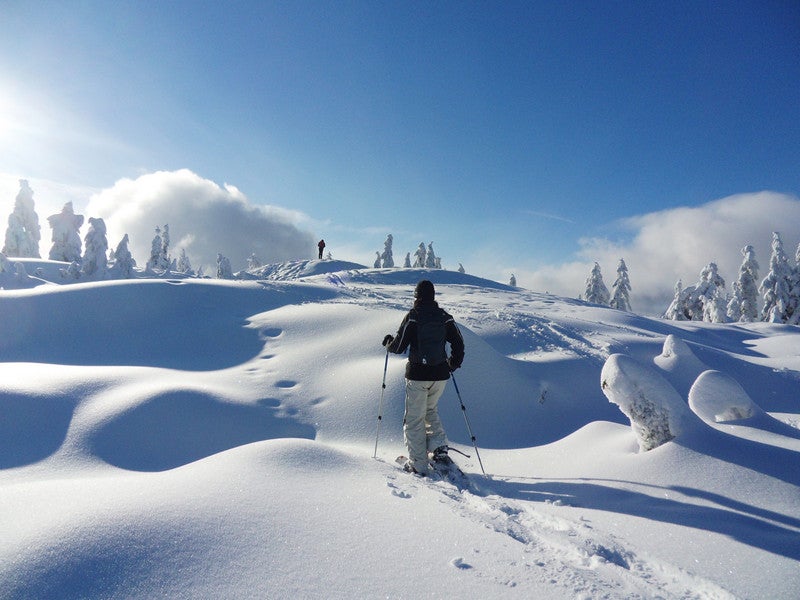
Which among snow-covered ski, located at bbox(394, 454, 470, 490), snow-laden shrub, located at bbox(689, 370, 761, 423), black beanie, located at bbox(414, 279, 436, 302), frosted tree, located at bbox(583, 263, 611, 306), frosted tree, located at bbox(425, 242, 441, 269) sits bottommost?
snow-covered ski, located at bbox(394, 454, 470, 490)

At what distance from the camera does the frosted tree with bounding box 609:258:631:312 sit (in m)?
48.8

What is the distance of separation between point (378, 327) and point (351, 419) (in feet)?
12.7

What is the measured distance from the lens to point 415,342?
236 inches

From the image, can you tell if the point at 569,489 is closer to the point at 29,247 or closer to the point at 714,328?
the point at 714,328

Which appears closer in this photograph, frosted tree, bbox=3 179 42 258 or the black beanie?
the black beanie

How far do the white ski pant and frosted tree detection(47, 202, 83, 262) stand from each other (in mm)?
A: 51945

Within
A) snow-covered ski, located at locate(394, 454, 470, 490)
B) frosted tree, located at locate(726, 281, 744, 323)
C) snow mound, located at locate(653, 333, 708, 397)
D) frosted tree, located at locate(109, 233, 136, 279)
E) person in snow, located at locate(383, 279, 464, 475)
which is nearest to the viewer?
snow-covered ski, located at locate(394, 454, 470, 490)

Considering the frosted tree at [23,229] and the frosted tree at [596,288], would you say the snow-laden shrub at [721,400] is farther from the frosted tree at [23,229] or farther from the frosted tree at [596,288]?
the frosted tree at [23,229]

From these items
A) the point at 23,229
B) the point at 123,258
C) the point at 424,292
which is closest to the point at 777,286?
the point at 424,292

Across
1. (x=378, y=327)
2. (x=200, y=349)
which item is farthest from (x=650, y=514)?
(x=200, y=349)

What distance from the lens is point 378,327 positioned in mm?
11273

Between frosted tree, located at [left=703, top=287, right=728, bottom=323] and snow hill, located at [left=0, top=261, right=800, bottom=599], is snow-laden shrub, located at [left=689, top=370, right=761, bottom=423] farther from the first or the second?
frosted tree, located at [left=703, top=287, right=728, bottom=323]

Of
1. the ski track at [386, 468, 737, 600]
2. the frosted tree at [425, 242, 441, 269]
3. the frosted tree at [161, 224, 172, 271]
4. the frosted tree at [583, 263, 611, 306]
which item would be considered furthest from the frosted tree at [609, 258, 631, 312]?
the frosted tree at [161, 224, 172, 271]

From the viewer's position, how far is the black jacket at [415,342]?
19.4 feet
